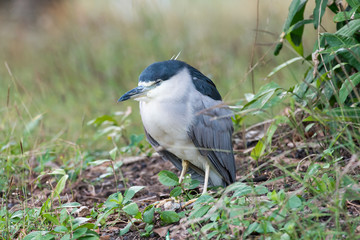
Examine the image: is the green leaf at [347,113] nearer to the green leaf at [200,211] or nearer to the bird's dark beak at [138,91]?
the green leaf at [200,211]

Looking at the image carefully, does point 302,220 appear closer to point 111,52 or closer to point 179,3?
point 111,52

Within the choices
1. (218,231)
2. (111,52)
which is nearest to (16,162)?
(218,231)

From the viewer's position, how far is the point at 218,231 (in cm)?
249

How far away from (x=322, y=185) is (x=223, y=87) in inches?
153

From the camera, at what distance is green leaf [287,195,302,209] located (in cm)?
246

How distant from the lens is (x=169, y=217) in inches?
116

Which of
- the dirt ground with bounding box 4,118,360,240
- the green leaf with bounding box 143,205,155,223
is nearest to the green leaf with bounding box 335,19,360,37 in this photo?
the dirt ground with bounding box 4,118,360,240

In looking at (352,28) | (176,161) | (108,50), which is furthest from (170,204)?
(108,50)

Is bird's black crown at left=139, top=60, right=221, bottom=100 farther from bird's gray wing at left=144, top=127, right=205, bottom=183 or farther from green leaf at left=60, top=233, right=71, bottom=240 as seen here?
green leaf at left=60, top=233, right=71, bottom=240

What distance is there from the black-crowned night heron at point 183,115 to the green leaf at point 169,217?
53 centimetres

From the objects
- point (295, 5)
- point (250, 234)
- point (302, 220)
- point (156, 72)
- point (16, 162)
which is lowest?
point (16, 162)

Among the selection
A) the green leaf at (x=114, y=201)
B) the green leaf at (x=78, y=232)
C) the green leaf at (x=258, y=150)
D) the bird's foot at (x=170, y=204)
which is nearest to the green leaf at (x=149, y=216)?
the green leaf at (x=114, y=201)

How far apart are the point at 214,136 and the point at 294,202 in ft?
4.27

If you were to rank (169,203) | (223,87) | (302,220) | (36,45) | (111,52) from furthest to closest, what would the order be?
(36,45) < (111,52) < (223,87) < (169,203) < (302,220)
